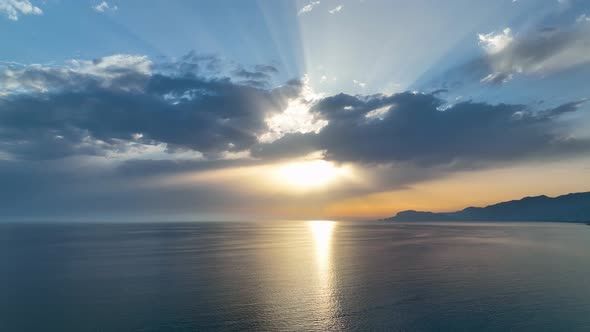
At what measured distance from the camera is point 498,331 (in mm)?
27500

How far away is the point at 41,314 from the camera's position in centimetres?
3141

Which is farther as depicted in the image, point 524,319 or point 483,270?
point 483,270

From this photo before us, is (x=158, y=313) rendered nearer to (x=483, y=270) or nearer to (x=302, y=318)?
(x=302, y=318)

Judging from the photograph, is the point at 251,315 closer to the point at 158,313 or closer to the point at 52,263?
the point at 158,313

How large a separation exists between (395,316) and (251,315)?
13.9 meters

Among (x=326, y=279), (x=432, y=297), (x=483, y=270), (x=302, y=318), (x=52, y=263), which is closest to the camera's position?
(x=302, y=318)

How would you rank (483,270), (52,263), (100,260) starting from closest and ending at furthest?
(483,270) → (52,263) → (100,260)

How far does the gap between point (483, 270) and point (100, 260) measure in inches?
2971

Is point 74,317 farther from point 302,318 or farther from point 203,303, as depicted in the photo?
point 302,318

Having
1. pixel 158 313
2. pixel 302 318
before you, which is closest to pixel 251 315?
pixel 302 318

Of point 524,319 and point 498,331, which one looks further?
point 524,319

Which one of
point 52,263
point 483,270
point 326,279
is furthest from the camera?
point 52,263

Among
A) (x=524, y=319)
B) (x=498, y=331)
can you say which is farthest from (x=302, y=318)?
(x=524, y=319)

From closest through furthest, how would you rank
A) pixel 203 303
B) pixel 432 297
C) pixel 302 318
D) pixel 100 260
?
pixel 302 318 < pixel 203 303 < pixel 432 297 < pixel 100 260
